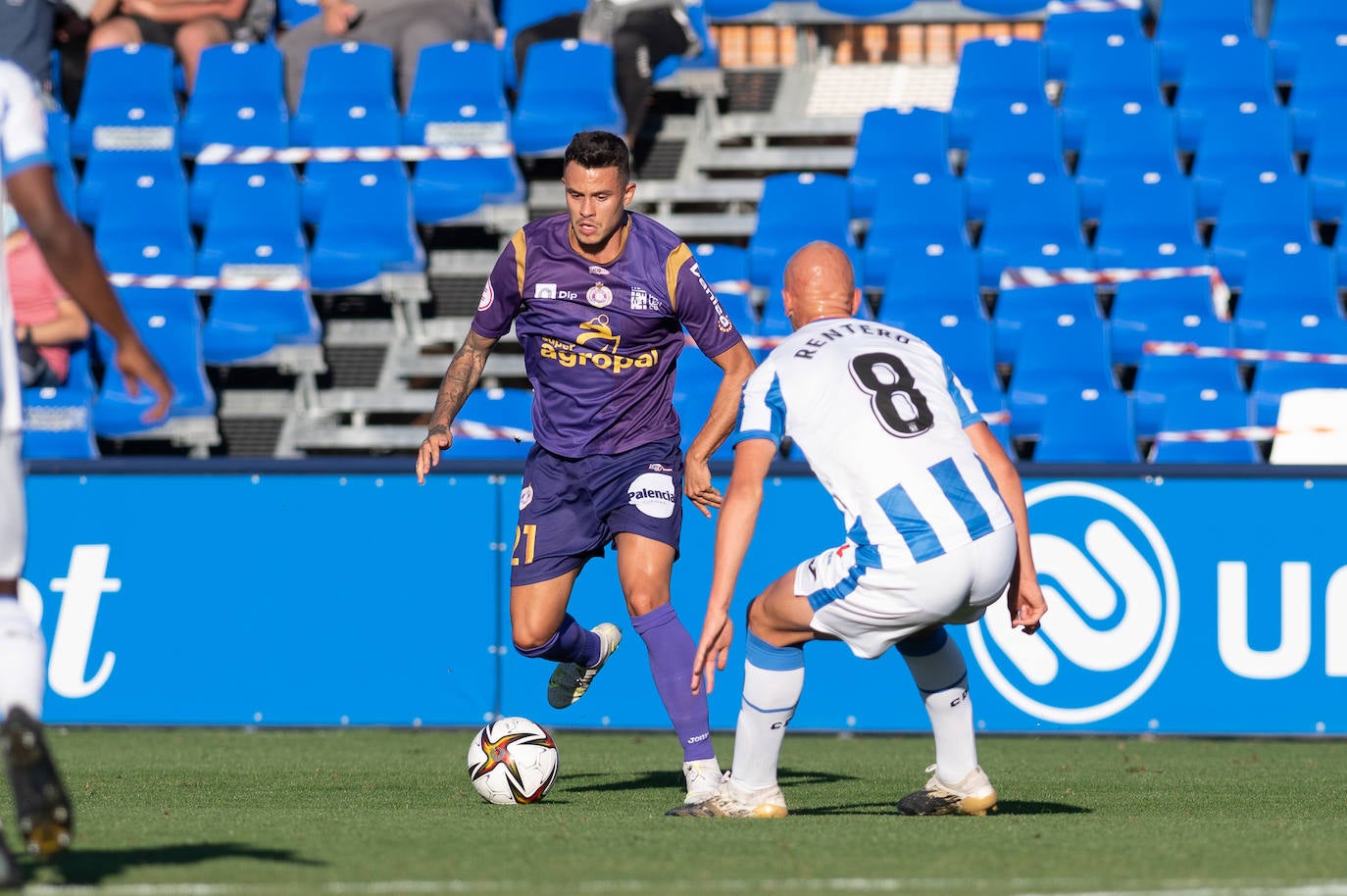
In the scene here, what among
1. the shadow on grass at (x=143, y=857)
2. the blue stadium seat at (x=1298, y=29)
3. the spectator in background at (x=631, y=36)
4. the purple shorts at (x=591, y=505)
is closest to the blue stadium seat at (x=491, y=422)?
the spectator in background at (x=631, y=36)

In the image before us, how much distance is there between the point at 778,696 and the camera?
18.9ft

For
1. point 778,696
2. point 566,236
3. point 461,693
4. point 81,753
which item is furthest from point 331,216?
point 778,696

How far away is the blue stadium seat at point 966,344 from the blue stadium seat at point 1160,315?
36.4 inches

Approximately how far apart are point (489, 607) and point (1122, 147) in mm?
6428

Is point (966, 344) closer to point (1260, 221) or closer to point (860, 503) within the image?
point (1260, 221)

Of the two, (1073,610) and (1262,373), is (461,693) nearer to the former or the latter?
(1073,610)

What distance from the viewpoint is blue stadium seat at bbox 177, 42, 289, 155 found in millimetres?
14297

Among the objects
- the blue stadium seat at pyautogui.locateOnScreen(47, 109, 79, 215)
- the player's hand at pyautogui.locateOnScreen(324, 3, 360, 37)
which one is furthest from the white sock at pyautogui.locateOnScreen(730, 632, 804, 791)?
the player's hand at pyautogui.locateOnScreen(324, 3, 360, 37)

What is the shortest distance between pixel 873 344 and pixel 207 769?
373 centimetres

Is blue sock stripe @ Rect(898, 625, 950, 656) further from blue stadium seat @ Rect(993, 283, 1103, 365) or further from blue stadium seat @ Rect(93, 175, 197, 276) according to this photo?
blue stadium seat @ Rect(93, 175, 197, 276)

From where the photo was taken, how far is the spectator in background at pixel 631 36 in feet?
46.9

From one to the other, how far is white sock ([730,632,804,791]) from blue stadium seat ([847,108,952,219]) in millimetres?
8245

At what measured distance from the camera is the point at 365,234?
13.4 meters

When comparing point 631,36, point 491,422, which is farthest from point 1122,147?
point 491,422
